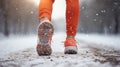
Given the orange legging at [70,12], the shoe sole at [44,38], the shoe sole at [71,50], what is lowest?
the shoe sole at [71,50]

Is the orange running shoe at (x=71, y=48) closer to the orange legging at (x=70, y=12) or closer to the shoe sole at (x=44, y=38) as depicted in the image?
the orange legging at (x=70, y=12)

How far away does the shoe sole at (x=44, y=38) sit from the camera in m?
3.93

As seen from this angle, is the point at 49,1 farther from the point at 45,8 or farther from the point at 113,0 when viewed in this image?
the point at 113,0

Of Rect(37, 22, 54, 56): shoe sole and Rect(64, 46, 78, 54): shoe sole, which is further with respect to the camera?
Rect(64, 46, 78, 54): shoe sole

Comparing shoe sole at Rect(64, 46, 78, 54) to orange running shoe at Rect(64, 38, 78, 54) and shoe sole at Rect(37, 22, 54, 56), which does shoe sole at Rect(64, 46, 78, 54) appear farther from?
shoe sole at Rect(37, 22, 54, 56)

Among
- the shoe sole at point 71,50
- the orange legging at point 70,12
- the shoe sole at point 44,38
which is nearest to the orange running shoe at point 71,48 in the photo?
the shoe sole at point 71,50

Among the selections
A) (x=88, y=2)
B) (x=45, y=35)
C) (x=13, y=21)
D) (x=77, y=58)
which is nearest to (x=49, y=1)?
(x=45, y=35)

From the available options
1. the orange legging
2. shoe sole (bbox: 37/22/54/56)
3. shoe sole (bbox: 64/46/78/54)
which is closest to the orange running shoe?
shoe sole (bbox: 64/46/78/54)

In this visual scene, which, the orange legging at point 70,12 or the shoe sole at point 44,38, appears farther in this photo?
the orange legging at point 70,12

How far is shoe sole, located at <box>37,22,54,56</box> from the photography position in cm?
393

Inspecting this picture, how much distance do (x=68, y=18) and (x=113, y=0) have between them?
957 centimetres

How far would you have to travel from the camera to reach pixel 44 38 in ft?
12.9

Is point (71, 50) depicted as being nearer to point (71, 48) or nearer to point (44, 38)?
point (71, 48)

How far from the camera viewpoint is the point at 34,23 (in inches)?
744
